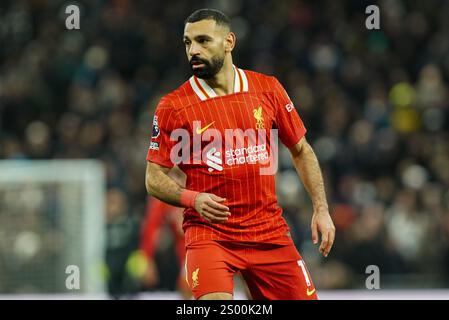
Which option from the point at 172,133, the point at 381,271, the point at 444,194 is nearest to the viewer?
the point at 172,133

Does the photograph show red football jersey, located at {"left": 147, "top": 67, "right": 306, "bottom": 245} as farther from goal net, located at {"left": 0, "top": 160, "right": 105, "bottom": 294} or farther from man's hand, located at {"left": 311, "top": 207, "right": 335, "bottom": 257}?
goal net, located at {"left": 0, "top": 160, "right": 105, "bottom": 294}

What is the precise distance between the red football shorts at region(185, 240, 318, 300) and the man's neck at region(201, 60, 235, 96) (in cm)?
90

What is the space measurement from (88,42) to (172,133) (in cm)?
909

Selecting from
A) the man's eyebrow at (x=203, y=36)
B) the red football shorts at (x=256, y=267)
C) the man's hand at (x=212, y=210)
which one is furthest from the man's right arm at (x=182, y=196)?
the man's eyebrow at (x=203, y=36)

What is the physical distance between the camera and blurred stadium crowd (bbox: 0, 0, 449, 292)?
1195 centimetres

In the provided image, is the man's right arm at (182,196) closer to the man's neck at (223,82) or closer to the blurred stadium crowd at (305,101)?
the man's neck at (223,82)

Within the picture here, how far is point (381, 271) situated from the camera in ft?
38.2

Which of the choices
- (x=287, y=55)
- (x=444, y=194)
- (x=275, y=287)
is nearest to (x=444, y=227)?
(x=444, y=194)

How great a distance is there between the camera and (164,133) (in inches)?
235

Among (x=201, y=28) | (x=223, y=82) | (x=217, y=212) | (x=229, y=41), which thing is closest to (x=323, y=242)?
(x=217, y=212)

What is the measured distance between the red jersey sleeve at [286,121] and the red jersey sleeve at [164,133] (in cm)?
65

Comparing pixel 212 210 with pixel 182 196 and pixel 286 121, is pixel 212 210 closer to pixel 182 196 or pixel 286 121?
pixel 182 196

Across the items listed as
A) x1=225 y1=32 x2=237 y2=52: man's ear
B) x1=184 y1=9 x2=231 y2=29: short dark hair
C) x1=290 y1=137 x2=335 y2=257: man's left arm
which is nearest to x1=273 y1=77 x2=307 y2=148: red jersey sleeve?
x1=290 y1=137 x2=335 y2=257: man's left arm

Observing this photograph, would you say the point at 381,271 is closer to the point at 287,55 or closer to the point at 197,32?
the point at 287,55
